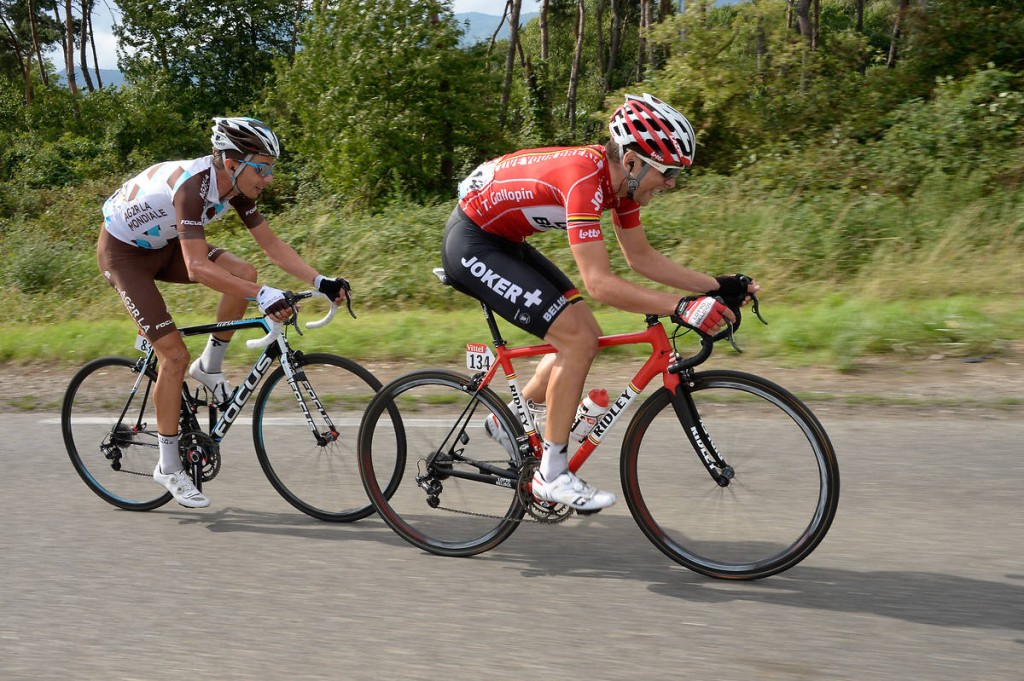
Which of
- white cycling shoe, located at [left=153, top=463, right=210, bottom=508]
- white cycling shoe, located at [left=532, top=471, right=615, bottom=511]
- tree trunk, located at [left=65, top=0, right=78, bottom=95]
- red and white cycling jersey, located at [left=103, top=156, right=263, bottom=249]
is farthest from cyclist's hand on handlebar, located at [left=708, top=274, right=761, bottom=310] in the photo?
tree trunk, located at [left=65, top=0, right=78, bottom=95]

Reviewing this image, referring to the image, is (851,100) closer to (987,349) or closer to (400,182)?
(400,182)

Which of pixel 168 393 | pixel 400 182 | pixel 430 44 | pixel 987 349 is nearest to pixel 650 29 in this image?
pixel 430 44

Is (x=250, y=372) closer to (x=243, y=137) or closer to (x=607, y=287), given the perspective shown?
(x=243, y=137)

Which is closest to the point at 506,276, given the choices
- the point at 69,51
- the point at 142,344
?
the point at 142,344

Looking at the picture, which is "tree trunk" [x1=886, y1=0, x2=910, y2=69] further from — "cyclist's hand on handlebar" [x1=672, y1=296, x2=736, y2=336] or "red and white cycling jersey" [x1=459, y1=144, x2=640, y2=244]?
"cyclist's hand on handlebar" [x1=672, y1=296, x2=736, y2=336]

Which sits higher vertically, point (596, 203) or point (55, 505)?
point (596, 203)

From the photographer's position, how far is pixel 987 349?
7285mm

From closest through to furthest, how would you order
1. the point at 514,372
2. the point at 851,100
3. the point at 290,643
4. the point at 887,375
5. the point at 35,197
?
the point at 290,643 < the point at 514,372 < the point at 887,375 < the point at 851,100 < the point at 35,197

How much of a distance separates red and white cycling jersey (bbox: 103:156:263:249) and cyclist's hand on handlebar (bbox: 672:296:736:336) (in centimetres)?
235

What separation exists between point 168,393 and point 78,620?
1438mm

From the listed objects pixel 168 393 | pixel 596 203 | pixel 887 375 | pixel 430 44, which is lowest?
pixel 887 375

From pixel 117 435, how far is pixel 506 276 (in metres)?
2.57

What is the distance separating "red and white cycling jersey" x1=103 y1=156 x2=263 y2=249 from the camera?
14.7 feet

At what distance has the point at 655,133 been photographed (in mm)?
3672
